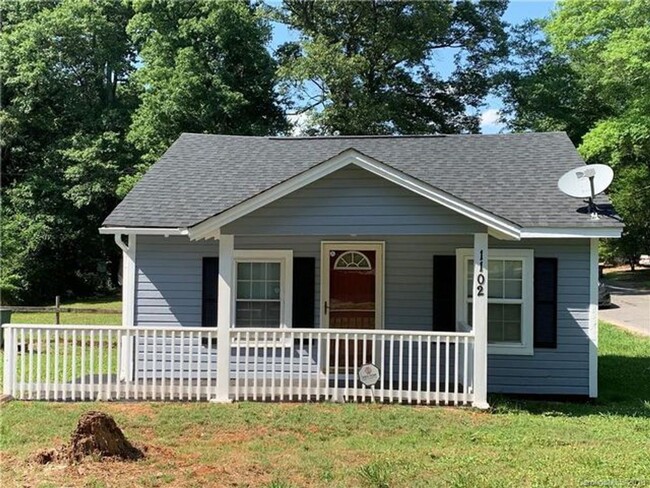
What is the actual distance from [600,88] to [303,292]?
22.8 metres

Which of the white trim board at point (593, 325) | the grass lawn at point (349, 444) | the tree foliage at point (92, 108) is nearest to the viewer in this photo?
the grass lawn at point (349, 444)

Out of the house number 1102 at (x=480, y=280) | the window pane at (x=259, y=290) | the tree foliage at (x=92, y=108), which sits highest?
the tree foliage at (x=92, y=108)

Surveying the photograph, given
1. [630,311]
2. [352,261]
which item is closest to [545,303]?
[352,261]

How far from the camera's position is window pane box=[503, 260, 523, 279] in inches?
331

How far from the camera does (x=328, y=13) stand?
25359 mm

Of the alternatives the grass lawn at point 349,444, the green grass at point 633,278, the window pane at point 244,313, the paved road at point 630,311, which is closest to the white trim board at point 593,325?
the grass lawn at point 349,444

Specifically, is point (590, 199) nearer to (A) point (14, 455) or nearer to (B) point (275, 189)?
(B) point (275, 189)

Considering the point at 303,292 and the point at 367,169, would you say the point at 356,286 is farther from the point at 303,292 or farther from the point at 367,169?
the point at 367,169

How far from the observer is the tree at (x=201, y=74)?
74.9ft

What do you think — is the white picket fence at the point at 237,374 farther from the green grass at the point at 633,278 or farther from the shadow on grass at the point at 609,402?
the green grass at the point at 633,278

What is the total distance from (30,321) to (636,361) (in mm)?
15637

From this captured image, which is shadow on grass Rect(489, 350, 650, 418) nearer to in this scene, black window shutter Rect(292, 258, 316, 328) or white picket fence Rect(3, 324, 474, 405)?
white picket fence Rect(3, 324, 474, 405)

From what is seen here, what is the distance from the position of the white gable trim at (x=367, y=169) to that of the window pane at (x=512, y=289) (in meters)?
1.51

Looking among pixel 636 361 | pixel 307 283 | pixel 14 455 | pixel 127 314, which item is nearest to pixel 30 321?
pixel 127 314
